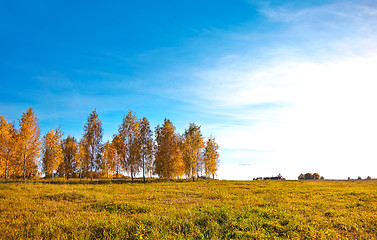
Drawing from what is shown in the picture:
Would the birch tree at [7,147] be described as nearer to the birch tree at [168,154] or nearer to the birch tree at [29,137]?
the birch tree at [29,137]

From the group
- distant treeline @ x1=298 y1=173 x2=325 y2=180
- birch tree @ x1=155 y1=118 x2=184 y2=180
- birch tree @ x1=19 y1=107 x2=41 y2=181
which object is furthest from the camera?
distant treeline @ x1=298 y1=173 x2=325 y2=180

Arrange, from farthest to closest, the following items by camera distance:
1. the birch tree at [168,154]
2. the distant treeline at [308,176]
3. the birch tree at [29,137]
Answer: the distant treeline at [308,176], the birch tree at [168,154], the birch tree at [29,137]

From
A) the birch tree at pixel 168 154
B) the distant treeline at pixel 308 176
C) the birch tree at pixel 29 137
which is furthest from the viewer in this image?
the distant treeline at pixel 308 176

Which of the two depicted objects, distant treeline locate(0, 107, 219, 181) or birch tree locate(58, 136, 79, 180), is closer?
distant treeline locate(0, 107, 219, 181)

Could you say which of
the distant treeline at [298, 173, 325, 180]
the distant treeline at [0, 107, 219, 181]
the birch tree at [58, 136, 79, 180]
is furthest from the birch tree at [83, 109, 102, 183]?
the distant treeline at [298, 173, 325, 180]

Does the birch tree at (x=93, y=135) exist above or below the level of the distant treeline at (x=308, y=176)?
above

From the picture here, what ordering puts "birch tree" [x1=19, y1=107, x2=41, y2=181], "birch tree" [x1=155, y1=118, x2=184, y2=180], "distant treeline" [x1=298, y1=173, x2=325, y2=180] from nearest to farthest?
"birch tree" [x1=19, y1=107, x2=41, y2=181] < "birch tree" [x1=155, y1=118, x2=184, y2=180] < "distant treeline" [x1=298, y1=173, x2=325, y2=180]

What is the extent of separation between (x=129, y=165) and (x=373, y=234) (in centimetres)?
4832

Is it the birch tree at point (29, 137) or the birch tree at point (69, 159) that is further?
the birch tree at point (69, 159)

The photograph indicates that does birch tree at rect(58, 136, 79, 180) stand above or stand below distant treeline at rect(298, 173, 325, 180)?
above

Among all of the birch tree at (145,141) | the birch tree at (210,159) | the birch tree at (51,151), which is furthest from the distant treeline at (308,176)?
the birch tree at (51,151)

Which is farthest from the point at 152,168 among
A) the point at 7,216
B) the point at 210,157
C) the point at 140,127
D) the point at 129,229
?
the point at 129,229

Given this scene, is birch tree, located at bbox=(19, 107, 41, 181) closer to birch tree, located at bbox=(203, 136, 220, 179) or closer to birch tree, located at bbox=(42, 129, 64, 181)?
birch tree, located at bbox=(42, 129, 64, 181)

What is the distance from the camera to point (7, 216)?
38.3ft
